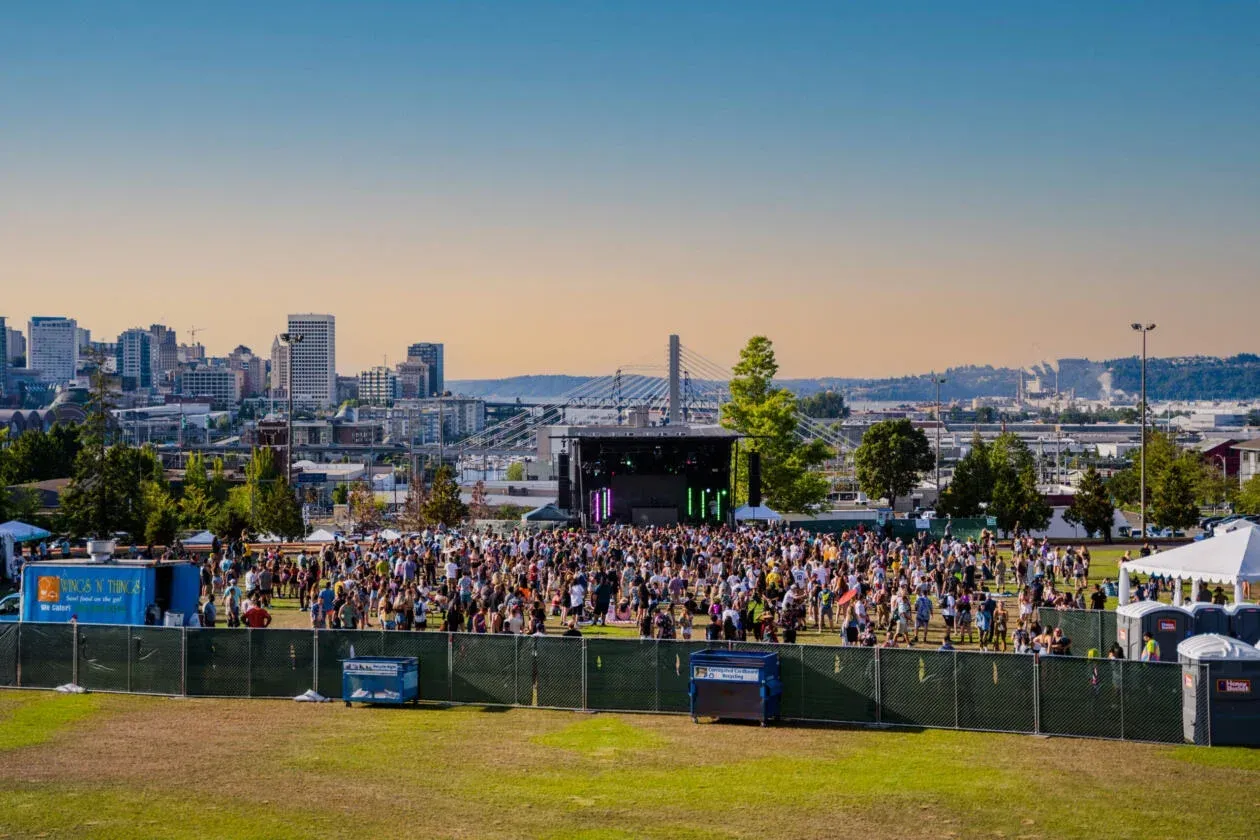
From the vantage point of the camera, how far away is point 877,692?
65.5 feet

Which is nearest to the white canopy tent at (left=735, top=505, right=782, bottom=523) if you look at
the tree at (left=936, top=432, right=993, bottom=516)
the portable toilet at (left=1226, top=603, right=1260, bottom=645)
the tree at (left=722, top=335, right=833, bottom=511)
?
the tree at (left=722, top=335, right=833, bottom=511)

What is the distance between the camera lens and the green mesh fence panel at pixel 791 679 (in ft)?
66.5

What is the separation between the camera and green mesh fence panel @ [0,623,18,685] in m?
23.1

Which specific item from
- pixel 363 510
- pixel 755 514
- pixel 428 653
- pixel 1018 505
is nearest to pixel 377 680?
pixel 428 653

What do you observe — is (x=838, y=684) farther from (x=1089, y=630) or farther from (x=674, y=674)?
(x=1089, y=630)

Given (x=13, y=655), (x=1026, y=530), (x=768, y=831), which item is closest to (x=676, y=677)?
(x=768, y=831)

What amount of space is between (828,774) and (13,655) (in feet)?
46.6

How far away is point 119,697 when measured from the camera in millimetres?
22328

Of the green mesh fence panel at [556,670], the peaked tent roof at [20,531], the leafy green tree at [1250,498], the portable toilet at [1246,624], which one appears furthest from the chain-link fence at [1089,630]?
the leafy green tree at [1250,498]

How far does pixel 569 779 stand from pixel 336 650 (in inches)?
255

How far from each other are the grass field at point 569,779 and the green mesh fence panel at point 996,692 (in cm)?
31

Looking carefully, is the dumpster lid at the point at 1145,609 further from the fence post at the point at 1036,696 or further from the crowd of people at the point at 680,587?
the fence post at the point at 1036,696

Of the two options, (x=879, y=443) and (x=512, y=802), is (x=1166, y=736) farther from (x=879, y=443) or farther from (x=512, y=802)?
(x=879, y=443)

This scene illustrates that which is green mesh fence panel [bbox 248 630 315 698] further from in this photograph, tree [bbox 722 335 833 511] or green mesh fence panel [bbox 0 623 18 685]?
tree [bbox 722 335 833 511]
